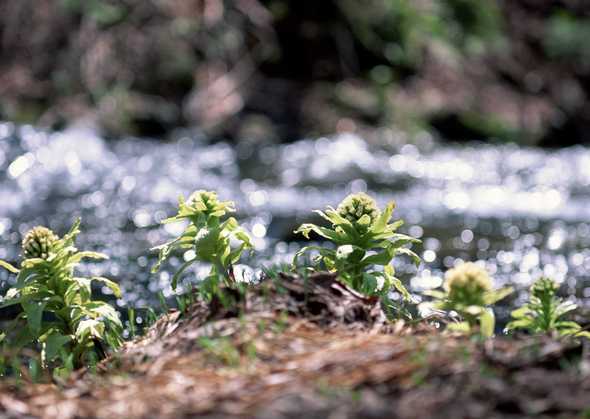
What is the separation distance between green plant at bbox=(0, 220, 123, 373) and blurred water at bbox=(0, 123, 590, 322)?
165 centimetres

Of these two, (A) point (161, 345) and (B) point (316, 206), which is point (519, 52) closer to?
(B) point (316, 206)

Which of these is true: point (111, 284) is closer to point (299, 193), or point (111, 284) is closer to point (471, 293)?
point (471, 293)

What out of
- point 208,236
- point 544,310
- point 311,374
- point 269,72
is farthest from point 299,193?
point 311,374

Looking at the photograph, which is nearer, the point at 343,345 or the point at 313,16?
the point at 343,345

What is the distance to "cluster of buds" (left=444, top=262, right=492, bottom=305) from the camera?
2406 millimetres

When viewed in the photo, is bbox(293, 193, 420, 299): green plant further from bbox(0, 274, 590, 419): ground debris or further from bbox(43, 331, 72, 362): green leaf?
bbox(43, 331, 72, 362): green leaf

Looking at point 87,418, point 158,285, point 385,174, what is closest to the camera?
point 87,418

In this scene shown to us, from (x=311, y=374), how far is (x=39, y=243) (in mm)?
1391

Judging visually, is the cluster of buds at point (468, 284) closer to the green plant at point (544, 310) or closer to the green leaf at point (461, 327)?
the green leaf at point (461, 327)

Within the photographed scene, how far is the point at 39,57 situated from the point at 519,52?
8422 millimetres

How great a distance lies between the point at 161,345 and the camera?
2451mm

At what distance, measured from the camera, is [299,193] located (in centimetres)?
866

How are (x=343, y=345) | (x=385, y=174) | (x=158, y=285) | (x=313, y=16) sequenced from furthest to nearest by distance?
(x=313, y=16) → (x=385, y=174) → (x=158, y=285) → (x=343, y=345)

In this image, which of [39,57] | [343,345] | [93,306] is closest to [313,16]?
[39,57]
